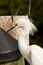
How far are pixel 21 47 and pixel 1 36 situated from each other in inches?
8.3

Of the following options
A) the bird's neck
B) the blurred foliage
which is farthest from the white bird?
the blurred foliage

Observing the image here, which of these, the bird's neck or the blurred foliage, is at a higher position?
the bird's neck

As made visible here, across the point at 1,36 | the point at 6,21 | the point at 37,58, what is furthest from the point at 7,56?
the point at 6,21

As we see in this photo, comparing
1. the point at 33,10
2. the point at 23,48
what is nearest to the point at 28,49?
the point at 23,48

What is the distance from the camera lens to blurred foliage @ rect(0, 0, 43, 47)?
418 centimetres

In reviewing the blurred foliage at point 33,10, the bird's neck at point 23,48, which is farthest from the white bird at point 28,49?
the blurred foliage at point 33,10

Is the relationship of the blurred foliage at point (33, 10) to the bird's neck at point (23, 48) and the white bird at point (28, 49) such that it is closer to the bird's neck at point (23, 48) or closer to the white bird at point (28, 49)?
the white bird at point (28, 49)

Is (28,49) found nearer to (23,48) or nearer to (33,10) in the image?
(23,48)

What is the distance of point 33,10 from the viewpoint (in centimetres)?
455

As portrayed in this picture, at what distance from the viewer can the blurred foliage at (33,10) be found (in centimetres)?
418

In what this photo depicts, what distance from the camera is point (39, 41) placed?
4336mm

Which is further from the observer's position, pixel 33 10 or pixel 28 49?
pixel 33 10

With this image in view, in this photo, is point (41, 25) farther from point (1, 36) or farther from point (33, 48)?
point (33, 48)

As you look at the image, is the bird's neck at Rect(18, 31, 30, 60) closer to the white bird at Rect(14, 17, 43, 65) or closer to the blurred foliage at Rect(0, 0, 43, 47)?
the white bird at Rect(14, 17, 43, 65)
